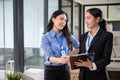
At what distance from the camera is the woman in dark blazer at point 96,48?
1827mm

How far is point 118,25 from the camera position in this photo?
4020 millimetres

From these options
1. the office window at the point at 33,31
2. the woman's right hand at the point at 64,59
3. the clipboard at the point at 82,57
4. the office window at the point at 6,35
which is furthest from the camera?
the office window at the point at 33,31

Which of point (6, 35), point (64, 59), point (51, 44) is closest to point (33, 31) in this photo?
point (6, 35)

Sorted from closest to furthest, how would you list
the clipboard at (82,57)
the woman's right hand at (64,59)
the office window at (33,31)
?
the clipboard at (82,57)
the woman's right hand at (64,59)
the office window at (33,31)

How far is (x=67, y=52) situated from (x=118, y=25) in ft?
7.19

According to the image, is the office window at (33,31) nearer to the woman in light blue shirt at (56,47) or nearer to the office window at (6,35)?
the office window at (6,35)

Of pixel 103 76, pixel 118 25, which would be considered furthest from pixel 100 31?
pixel 118 25

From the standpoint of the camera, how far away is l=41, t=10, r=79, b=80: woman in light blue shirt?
207 cm

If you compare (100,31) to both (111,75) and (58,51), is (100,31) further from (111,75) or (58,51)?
(111,75)

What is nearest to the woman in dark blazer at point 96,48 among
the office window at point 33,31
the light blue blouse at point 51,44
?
the light blue blouse at point 51,44

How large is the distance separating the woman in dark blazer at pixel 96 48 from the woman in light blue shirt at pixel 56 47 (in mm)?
242

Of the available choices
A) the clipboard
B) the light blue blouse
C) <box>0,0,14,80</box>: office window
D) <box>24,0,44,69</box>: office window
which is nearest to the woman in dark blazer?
the clipboard

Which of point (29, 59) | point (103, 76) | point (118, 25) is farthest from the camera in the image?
point (118, 25)

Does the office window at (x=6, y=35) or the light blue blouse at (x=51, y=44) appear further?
the office window at (x=6, y=35)
